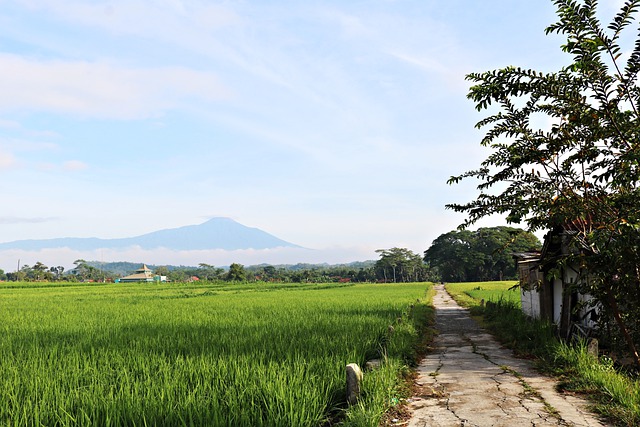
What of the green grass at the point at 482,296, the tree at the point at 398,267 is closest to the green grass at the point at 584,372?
the green grass at the point at 482,296

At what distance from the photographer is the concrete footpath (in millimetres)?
4926

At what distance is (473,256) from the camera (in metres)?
76.5

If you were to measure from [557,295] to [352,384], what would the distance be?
883 centimetres

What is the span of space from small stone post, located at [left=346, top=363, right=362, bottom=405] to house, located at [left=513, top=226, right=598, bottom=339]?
306cm

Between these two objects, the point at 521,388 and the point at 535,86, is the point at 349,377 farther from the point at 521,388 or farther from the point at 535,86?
the point at 535,86

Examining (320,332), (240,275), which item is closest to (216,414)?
(320,332)

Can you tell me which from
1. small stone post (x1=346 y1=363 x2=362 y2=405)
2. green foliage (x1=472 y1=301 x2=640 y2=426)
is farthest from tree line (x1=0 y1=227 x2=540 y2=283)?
small stone post (x1=346 y1=363 x2=362 y2=405)

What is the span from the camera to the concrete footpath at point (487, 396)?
4.93 meters

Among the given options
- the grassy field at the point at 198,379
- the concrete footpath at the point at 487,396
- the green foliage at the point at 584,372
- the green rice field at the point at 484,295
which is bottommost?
the green rice field at the point at 484,295

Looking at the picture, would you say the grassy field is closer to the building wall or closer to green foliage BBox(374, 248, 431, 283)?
the building wall

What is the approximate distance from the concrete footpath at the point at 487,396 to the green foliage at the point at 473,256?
222 ft

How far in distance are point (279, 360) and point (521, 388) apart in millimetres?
3185

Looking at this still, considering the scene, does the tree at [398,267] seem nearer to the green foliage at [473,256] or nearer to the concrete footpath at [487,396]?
the green foliage at [473,256]

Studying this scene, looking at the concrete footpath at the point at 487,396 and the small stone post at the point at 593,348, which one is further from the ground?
the small stone post at the point at 593,348
